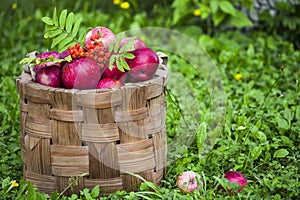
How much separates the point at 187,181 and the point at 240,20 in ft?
7.16

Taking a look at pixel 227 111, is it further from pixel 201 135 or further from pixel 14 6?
pixel 14 6

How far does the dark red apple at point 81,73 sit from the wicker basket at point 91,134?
0.06m

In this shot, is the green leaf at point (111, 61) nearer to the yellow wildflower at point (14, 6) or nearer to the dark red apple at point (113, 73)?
the dark red apple at point (113, 73)

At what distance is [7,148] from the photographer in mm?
2707

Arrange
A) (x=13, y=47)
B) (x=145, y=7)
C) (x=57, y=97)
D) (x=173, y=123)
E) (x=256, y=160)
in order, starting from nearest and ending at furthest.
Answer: (x=57, y=97) → (x=256, y=160) → (x=173, y=123) → (x=13, y=47) → (x=145, y=7)

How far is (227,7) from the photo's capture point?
4098 millimetres

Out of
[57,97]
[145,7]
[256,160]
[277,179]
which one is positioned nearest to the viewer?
[57,97]

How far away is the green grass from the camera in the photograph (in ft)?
7.69

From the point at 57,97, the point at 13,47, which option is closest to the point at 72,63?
the point at 57,97

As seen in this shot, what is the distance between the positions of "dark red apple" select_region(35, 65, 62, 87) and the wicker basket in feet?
0.13

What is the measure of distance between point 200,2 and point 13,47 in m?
1.45

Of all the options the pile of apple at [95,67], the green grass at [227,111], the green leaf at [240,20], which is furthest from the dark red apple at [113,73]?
the green leaf at [240,20]

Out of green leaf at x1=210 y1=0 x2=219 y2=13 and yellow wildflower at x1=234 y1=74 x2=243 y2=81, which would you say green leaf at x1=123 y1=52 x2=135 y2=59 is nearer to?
yellow wildflower at x1=234 y1=74 x2=243 y2=81

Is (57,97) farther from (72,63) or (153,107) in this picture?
(153,107)
